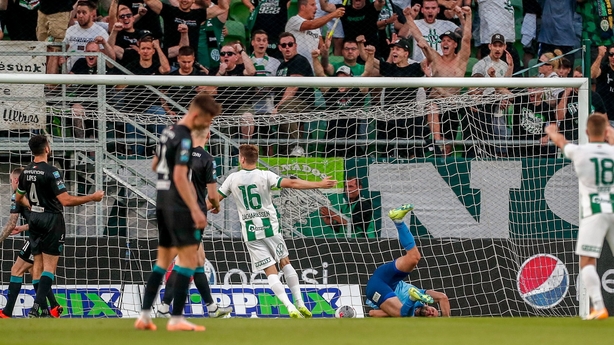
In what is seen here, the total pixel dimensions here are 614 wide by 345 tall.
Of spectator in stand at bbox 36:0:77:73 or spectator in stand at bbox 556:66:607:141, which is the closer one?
spectator in stand at bbox 556:66:607:141

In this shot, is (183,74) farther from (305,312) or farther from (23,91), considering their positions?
(305,312)

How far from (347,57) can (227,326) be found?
8379 millimetres

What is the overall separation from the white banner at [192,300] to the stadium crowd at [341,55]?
2065mm

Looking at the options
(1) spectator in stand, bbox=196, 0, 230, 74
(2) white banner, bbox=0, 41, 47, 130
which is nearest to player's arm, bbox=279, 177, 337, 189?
(2) white banner, bbox=0, 41, 47, 130

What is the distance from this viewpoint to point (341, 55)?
55.0ft

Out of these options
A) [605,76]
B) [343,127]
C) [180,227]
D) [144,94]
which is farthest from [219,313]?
[605,76]

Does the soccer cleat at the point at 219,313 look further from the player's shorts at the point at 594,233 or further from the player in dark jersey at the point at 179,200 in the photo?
the player's shorts at the point at 594,233

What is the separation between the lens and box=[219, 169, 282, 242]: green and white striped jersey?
12023 mm

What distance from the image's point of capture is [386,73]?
16109 millimetres

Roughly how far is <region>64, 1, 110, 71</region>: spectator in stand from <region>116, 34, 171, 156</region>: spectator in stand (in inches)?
23.7

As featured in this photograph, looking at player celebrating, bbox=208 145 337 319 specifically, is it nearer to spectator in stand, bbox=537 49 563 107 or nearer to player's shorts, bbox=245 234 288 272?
player's shorts, bbox=245 234 288 272

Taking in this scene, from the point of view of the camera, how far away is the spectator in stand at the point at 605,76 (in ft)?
54.2

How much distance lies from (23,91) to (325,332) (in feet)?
26.9

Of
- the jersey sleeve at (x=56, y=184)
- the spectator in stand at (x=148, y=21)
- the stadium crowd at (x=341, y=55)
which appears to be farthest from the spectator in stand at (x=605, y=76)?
the jersey sleeve at (x=56, y=184)
